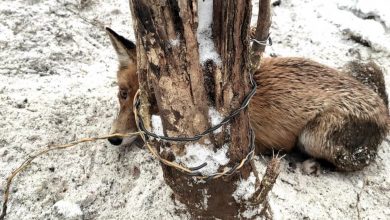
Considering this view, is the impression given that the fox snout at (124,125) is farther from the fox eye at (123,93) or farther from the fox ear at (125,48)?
the fox ear at (125,48)

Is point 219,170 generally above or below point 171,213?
above

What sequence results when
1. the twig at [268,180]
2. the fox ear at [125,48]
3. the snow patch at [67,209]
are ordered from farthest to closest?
the fox ear at [125,48] < the snow patch at [67,209] < the twig at [268,180]

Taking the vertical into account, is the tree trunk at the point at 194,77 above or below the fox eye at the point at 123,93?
above

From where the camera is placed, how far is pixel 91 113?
15.9ft

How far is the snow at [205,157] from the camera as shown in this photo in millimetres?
2703

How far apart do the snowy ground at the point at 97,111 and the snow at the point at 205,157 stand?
0.93 metres

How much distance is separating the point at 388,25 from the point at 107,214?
5348mm

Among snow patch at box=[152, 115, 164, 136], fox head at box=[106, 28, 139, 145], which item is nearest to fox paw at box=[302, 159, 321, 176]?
fox head at box=[106, 28, 139, 145]

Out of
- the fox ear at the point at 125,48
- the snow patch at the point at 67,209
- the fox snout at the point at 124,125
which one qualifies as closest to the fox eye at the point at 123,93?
the fox snout at the point at 124,125

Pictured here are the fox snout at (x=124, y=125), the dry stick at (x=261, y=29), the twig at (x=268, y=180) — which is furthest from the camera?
the fox snout at (x=124, y=125)

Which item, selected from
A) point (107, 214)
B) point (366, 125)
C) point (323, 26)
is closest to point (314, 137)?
point (366, 125)

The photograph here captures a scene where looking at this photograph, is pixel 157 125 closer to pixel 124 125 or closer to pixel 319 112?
pixel 124 125

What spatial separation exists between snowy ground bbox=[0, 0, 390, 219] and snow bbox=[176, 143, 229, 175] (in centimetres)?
93

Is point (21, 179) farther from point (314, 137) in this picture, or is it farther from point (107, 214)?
point (314, 137)
